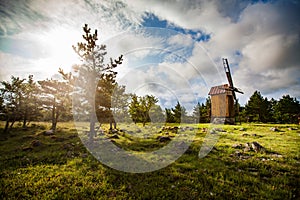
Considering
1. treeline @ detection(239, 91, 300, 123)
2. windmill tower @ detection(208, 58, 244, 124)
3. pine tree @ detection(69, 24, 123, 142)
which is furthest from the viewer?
treeline @ detection(239, 91, 300, 123)

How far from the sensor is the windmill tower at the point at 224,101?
35.8m

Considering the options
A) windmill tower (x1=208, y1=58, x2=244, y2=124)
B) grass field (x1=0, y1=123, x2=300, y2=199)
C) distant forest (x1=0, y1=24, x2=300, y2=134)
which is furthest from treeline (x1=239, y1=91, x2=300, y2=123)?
grass field (x1=0, y1=123, x2=300, y2=199)

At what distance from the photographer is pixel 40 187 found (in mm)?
7859

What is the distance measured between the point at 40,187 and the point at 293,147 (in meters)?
19.9

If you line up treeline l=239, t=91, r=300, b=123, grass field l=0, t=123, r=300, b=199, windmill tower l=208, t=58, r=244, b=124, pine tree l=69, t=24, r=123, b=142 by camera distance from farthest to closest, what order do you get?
treeline l=239, t=91, r=300, b=123
windmill tower l=208, t=58, r=244, b=124
pine tree l=69, t=24, r=123, b=142
grass field l=0, t=123, r=300, b=199

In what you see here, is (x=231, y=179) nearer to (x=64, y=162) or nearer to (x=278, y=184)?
(x=278, y=184)

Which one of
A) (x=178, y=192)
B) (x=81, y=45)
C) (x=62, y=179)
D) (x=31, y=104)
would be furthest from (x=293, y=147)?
(x=31, y=104)

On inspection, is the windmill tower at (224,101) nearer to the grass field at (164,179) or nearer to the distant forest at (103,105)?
A: the distant forest at (103,105)

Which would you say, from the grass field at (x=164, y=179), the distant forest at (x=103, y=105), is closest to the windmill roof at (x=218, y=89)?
the distant forest at (x=103, y=105)

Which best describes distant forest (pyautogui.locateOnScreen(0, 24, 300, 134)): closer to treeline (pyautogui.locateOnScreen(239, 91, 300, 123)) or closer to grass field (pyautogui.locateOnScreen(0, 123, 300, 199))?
treeline (pyautogui.locateOnScreen(239, 91, 300, 123))

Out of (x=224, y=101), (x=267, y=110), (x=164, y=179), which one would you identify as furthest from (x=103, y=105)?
(x=267, y=110)

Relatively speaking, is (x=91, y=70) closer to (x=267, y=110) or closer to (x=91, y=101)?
(x=91, y=101)

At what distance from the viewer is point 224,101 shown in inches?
1415

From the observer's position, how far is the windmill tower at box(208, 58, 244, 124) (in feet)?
117
